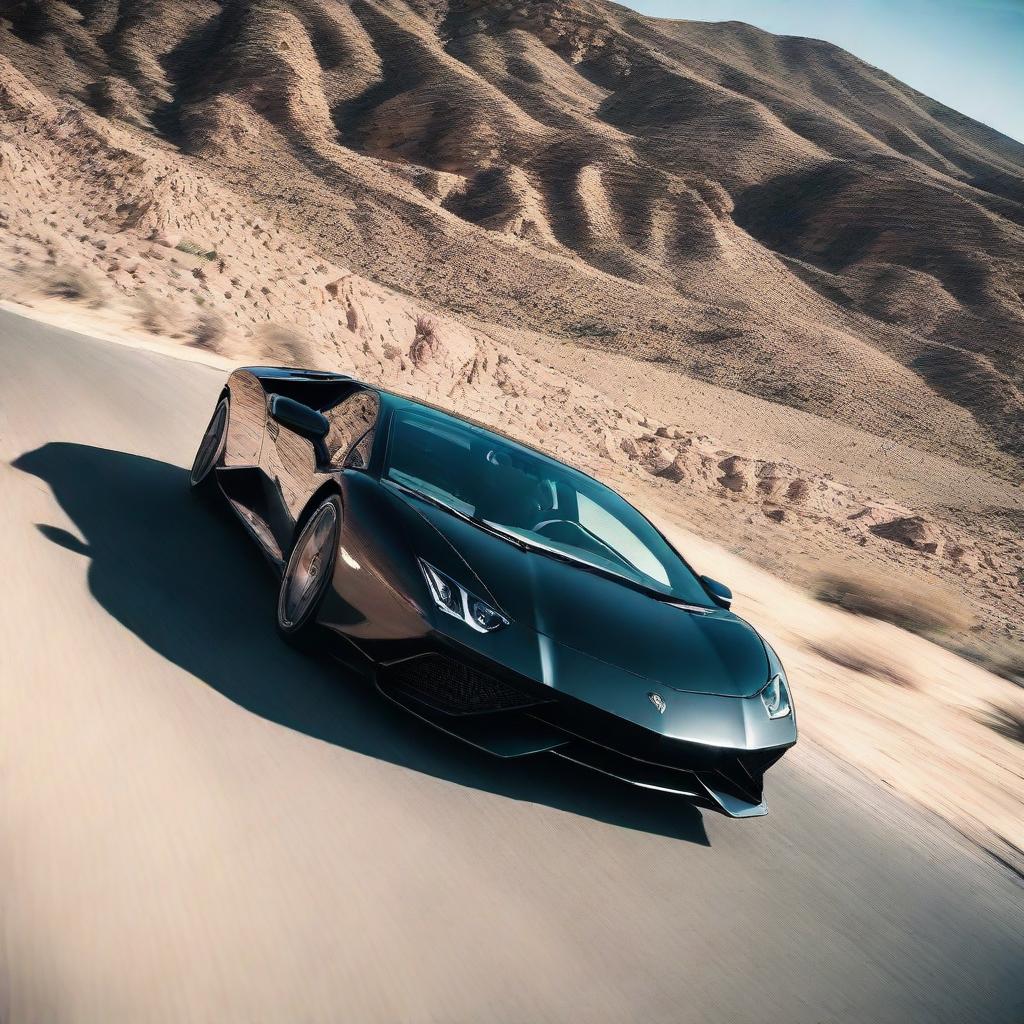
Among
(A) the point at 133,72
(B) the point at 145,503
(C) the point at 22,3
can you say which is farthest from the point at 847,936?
(C) the point at 22,3

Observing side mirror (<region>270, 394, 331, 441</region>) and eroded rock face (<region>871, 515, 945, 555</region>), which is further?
eroded rock face (<region>871, 515, 945, 555</region>)

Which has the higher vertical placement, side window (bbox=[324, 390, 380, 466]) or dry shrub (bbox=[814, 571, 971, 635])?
side window (bbox=[324, 390, 380, 466])

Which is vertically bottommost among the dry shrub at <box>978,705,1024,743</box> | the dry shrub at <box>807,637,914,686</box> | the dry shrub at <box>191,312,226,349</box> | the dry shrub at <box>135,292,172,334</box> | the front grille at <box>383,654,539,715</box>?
the dry shrub at <box>135,292,172,334</box>

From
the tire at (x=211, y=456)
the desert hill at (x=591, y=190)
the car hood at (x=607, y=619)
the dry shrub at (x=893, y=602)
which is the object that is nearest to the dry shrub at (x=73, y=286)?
the tire at (x=211, y=456)

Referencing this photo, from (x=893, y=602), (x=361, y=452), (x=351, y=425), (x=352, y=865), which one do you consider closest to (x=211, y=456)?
(x=351, y=425)

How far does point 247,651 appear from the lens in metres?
3.93

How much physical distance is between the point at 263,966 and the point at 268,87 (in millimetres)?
62859

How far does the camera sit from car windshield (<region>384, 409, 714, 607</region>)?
4324mm

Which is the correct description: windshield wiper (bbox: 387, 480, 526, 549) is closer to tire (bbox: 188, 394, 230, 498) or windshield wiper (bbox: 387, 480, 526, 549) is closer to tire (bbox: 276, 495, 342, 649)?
tire (bbox: 276, 495, 342, 649)

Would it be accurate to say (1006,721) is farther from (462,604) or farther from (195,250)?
(195,250)

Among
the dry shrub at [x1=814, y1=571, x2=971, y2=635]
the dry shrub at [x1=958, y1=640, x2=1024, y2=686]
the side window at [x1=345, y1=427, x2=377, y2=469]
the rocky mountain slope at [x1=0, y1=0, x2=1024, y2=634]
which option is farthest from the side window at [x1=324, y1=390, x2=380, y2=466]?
the rocky mountain slope at [x1=0, y1=0, x2=1024, y2=634]

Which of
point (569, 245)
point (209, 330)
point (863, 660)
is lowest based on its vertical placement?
point (569, 245)

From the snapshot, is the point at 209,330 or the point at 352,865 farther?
the point at 209,330

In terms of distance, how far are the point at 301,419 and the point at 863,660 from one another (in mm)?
5364
